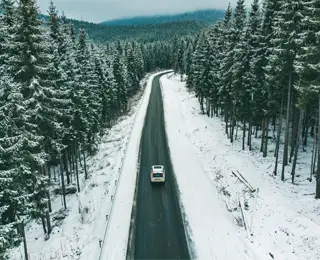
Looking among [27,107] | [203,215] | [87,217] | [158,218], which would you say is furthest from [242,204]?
[27,107]

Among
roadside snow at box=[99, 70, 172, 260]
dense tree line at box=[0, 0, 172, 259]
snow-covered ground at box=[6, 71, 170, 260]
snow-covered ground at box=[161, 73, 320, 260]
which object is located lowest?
snow-covered ground at box=[6, 71, 170, 260]

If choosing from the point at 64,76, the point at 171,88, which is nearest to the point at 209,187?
the point at 64,76

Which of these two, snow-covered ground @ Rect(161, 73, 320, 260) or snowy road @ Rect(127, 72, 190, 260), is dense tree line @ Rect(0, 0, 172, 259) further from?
snow-covered ground @ Rect(161, 73, 320, 260)

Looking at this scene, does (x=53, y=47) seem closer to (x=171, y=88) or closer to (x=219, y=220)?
(x=219, y=220)

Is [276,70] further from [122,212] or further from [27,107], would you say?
[27,107]

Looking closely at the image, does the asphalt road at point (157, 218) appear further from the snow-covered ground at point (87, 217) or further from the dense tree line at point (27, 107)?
the dense tree line at point (27, 107)

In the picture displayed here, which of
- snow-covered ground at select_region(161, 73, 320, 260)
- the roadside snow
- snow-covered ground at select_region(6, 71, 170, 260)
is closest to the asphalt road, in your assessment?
the roadside snow
